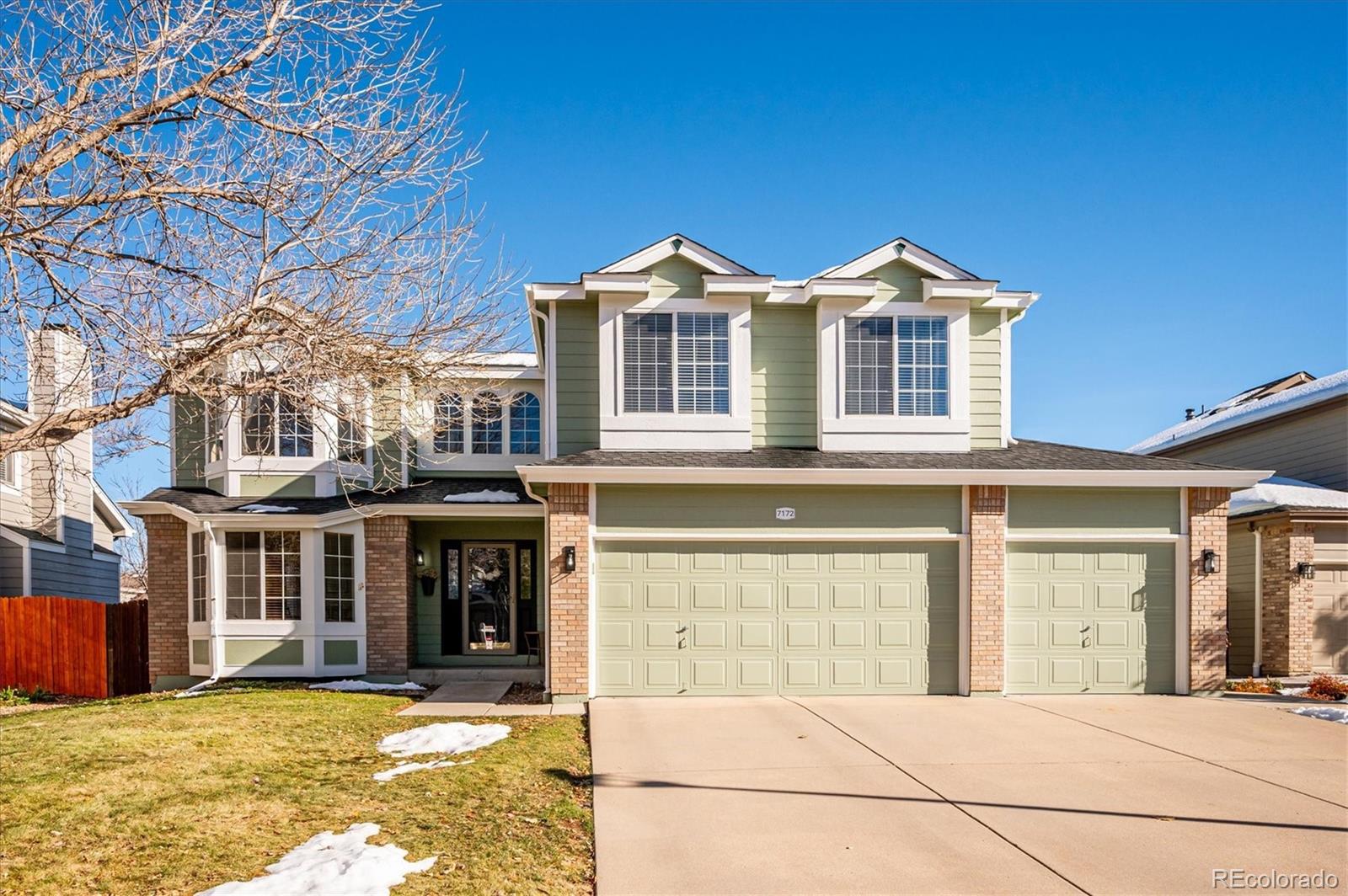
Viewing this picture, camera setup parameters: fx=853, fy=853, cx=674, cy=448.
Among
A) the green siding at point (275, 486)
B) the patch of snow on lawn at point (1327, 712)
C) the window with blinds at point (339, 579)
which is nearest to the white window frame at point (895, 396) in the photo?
the patch of snow on lawn at point (1327, 712)

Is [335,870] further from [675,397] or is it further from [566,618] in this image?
[675,397]

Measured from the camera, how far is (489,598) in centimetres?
1516

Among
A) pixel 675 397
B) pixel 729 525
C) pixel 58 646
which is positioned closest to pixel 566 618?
pixel 729 525

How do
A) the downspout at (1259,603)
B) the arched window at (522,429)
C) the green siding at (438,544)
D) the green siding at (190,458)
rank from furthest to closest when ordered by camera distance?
1. the arched window at (522,429)
2. the green siding at (190,458)
3. the green siding at (438,544)
4. the downspout at (1259,603)

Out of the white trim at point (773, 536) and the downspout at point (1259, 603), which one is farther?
the downspout at point (1259, 603)

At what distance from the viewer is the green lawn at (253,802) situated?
16.8 ft

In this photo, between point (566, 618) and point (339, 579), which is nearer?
point (566, 618)

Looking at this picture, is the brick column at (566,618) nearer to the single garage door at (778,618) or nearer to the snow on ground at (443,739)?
the single garage door at (778,618)

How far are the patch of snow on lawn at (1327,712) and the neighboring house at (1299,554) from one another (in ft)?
10.9

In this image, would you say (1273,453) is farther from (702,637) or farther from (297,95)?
(297,95)

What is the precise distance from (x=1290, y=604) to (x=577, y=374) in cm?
1183

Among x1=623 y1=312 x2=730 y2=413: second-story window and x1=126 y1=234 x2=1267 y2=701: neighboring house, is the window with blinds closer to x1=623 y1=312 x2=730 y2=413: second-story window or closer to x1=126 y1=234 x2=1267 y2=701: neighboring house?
x1=126 y1=234 x2=1267 y2=701: neighboring house

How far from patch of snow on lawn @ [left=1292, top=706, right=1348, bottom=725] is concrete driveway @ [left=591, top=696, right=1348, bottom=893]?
0.28m

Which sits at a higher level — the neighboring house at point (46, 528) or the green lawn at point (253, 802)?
the neighboring house at point (46, 528)
